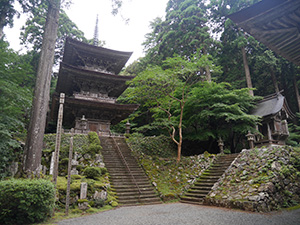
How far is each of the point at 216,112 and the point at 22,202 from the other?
476 inches

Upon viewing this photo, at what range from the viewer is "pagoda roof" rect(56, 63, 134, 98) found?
17.0 metres

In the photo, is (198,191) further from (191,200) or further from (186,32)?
(186,32)

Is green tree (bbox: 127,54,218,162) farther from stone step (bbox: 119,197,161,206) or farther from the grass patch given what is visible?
the grass patch

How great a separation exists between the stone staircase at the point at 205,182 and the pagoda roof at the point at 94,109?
29.7 ft

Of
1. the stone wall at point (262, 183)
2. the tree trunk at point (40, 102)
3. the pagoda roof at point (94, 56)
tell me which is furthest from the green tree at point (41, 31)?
the stone wall at point (262, 183)

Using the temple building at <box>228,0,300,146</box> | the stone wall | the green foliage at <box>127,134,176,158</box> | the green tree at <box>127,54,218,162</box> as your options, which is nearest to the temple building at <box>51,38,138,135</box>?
the green foliage at <box>127,134,176,158</box>

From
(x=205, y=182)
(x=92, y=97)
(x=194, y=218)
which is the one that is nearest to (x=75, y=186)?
(x=194, y=218)

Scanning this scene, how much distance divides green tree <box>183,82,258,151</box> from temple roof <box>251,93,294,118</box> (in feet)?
8.78

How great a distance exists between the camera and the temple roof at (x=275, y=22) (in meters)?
2.98

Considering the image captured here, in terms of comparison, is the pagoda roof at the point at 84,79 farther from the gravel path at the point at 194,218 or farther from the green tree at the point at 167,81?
the gravel path at the point at 194,218

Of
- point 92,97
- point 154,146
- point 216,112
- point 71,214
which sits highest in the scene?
point 92,97

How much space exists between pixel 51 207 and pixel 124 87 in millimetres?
15100

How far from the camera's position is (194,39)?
70.9 ft

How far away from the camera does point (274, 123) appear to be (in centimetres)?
1634
